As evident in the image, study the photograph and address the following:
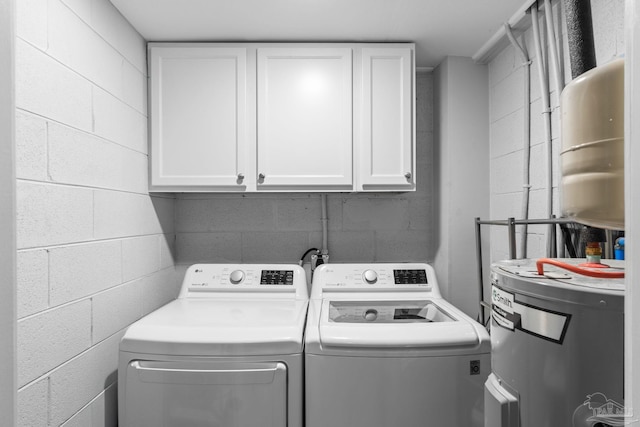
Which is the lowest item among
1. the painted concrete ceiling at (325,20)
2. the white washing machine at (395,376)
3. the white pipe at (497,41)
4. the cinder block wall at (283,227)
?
the white washing machine at (395,376)

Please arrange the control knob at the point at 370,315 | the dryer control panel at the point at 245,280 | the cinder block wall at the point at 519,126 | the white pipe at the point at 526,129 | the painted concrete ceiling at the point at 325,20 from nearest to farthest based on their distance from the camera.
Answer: the cinder block wall at the point at 519,126, the painted concrete ceiling at the point at 325,20, the white pipe at the point at 526,129, the control knob at the point at 370,315, the dryer control panel at the point at 245,280

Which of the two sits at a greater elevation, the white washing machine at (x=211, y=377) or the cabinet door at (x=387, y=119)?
the cabinet door at (x=387, y=119)

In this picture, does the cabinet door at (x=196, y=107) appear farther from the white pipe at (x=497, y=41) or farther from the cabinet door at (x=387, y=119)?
the white pipe at (x=497, y=41)

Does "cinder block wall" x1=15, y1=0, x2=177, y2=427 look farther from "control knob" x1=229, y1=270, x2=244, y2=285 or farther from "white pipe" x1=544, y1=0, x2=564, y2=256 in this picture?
"white pipe" x1=544, y1=0, x2=564, y2=256

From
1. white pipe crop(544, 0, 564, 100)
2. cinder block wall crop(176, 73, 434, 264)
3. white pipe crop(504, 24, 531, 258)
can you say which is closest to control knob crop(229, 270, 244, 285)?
cinder block wall crop(176, 73, 434, 264)

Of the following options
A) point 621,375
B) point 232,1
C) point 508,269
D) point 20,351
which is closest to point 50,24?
point 232,1

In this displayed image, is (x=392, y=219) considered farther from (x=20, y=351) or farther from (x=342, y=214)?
(x=20, y=351)

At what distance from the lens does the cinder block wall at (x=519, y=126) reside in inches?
54.8

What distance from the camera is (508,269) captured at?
83 centimetres

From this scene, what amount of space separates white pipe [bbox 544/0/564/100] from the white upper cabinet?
641 millimetres

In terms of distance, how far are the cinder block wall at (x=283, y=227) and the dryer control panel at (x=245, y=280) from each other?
27cm

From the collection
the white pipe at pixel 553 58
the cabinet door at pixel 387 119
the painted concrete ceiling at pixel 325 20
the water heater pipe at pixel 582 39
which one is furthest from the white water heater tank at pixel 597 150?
the cabinet door at pixel 387 119

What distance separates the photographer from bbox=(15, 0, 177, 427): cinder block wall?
3.86 ft

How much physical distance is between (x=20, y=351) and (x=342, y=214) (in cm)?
171
